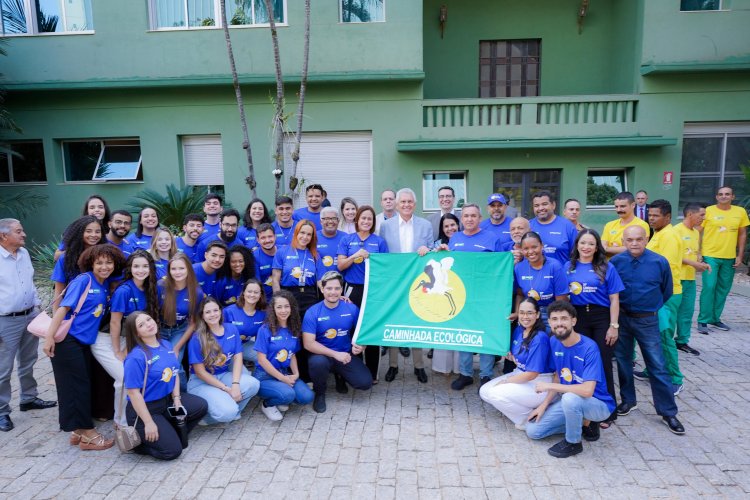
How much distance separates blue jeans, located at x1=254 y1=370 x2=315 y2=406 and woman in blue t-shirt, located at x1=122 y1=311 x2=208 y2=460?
79 cm

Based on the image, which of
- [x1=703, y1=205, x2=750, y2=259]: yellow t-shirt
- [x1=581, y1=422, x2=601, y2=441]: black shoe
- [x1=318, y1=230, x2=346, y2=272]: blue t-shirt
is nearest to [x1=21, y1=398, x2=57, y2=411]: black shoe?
[x1=318, y1=230, x2=346, y2=272]: blue t-shirt

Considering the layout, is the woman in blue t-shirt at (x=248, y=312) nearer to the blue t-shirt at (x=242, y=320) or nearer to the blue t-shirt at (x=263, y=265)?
the blue t-shirt at (x=242, y=320)

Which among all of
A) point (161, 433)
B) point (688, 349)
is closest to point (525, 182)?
point (688, 349)

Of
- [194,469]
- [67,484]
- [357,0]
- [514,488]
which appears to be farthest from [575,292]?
[357,0]

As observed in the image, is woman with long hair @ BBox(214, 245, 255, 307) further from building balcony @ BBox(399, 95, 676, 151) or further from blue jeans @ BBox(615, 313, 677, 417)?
building balcony @ BBox(399, 95, 676, 151)

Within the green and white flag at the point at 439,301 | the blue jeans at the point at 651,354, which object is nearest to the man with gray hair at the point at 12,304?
the green and white flag at the point at 439,301

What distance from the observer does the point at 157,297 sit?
432 cm

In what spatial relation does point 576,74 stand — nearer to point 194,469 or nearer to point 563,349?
point 563,349

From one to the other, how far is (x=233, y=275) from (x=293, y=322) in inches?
37.5

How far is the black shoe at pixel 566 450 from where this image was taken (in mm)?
3785

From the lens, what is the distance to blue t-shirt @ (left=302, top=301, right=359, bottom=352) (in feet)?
15.6

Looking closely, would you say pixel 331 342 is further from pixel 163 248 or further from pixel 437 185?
pixel 437 185

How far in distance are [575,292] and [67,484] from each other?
180 inches

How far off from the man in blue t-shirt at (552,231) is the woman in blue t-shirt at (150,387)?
159 inches
